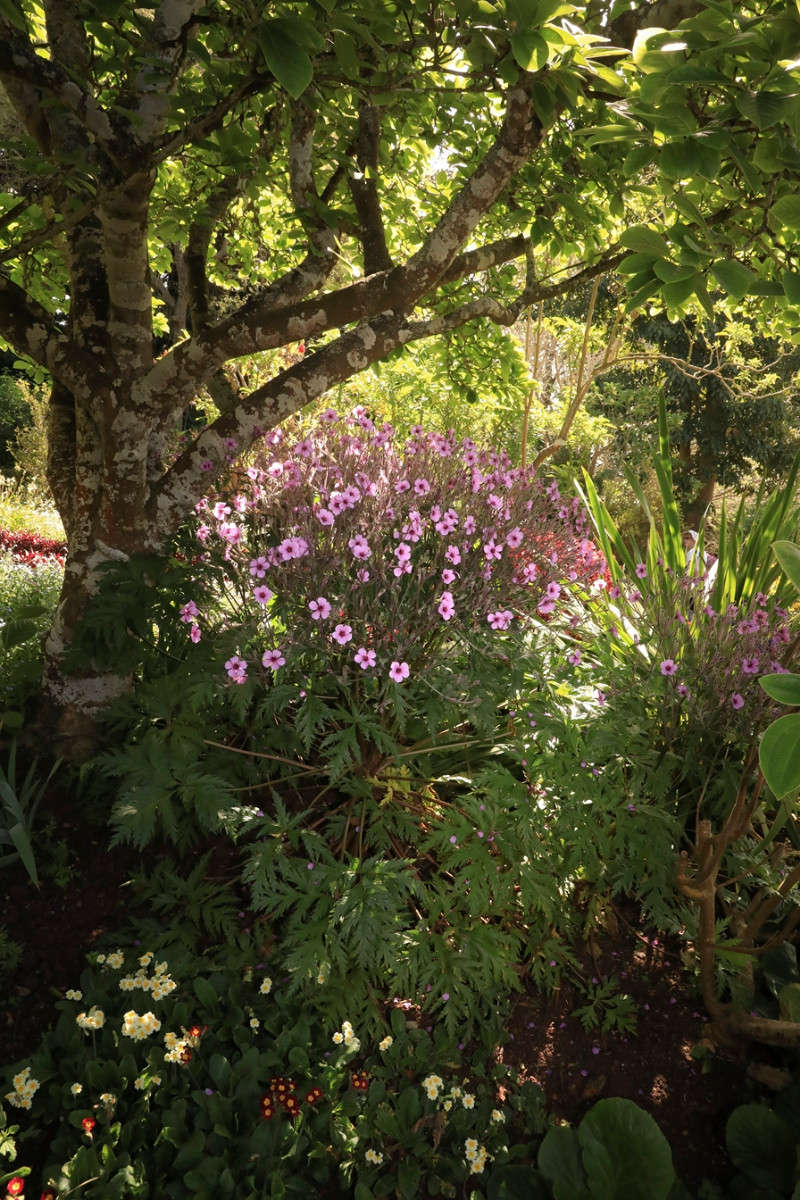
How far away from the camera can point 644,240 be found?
4.87ft

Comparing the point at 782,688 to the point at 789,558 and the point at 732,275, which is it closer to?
the point at 789,558

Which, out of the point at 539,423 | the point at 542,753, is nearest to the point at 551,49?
the point at 542,753

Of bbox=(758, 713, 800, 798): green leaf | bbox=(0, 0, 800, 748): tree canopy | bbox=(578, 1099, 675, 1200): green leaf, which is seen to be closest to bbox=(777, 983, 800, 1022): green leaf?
bbox=(578, 1099, 675, 1200): green leaf

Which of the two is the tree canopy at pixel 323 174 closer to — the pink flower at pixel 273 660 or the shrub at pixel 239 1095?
the pink flower at pixel 273 660

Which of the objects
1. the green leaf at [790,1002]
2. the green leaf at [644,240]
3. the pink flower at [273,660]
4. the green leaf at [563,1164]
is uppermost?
the green leaf at [644,240]

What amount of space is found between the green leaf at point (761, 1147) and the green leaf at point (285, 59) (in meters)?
2.42

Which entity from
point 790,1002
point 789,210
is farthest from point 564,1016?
point 789,210

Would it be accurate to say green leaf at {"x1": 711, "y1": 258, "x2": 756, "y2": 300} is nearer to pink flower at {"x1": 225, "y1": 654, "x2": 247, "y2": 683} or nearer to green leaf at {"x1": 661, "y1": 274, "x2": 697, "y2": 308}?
green leaf at {"x1": 661, "y1": 274, "x2": 697, "y2": 308}

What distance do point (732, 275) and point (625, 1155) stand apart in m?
1.94

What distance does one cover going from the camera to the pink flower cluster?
2.30 meters

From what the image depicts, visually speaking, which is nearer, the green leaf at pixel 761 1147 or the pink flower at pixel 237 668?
the green leaf at pixel 761 1147

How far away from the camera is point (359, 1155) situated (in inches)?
73.8

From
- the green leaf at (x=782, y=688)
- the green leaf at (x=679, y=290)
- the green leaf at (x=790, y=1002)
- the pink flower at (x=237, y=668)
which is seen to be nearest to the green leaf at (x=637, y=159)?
the green leaf at (x=679, y=290)

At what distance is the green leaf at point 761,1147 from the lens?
1847mm
